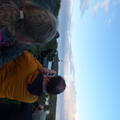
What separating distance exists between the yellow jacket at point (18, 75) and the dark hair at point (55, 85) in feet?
0.74

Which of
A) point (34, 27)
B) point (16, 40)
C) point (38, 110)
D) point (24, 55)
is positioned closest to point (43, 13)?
point (34, 27)

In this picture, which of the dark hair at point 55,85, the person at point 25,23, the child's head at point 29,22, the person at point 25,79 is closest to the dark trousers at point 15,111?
the person at point 25,79

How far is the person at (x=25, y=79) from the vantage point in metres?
4.68

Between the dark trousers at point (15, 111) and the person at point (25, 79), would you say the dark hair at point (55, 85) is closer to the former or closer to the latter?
the person at point (25, 79)

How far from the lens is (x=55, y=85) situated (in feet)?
15.9

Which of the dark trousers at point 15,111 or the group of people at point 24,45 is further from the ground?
the group of people at point 24,45

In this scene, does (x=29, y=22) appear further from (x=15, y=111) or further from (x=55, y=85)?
(x=15, y=111)

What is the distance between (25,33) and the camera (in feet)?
9.61

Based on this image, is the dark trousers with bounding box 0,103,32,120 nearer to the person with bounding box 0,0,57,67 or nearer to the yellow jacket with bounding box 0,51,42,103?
the yellow jacket with bounding box 0,51,42,103

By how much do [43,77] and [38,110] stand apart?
3.34 m

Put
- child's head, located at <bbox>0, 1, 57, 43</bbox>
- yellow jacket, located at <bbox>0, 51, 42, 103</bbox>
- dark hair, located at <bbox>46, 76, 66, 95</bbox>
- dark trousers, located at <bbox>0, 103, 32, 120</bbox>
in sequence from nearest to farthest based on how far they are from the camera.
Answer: child's head, located at <bbox>0, 1, 57, 43</bbox>, yellow jacket, located at <bbox>0, 51, 42, 103</bbox>, dark hair, located at <bbox>46, 76, 66, 95</bbox>, dark trousers, located at <bbox>0, 103, 32, 120</bbox>

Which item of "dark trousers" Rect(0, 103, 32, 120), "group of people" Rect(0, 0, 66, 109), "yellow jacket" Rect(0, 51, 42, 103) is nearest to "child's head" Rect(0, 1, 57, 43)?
"group of people" Rect(0, 0, 66, 109)

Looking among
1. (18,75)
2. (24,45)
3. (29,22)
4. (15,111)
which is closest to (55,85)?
(18,75)

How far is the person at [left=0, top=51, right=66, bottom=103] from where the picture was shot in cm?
468
